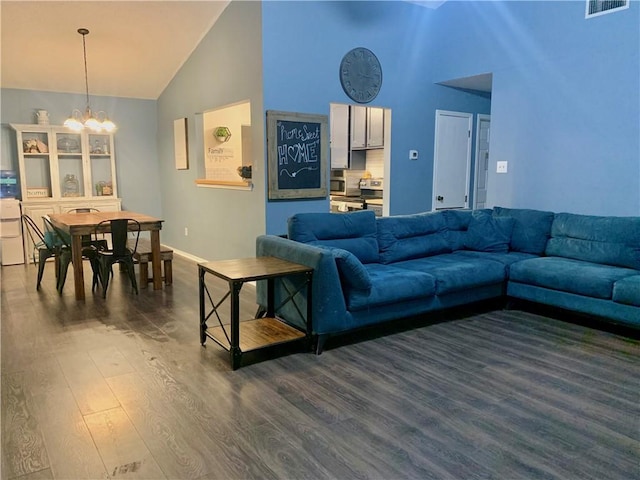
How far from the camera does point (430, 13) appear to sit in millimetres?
5781

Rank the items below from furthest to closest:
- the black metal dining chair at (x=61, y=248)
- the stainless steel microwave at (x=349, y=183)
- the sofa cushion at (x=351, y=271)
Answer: the stainless steel microwave at (x=349, y=183), the black metal dining chair at (x=61, y=248), the sofa cushion at (x=351, y=271)

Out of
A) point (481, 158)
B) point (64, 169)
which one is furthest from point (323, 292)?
point (64, 169)

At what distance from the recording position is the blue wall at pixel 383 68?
4.68 metres

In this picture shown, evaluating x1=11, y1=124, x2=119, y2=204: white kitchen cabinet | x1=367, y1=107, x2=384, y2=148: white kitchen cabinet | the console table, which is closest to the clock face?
x1=367, y1=107, x2=384, y2=148: white kitchen cabinet

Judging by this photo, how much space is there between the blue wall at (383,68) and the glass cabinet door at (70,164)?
148 inches

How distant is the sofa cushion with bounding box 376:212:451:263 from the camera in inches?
167

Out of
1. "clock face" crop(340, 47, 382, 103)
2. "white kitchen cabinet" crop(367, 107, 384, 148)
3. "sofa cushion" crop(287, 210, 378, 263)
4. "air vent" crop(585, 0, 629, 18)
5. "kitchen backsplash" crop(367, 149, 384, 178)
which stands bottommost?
"sofa cushion" crop(287, 210, 378, 263)

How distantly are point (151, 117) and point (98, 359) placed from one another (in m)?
5.28

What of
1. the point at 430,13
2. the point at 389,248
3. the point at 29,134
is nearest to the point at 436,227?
the point at 389,248

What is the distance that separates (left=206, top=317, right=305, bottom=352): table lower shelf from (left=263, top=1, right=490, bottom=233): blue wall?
1451 mm

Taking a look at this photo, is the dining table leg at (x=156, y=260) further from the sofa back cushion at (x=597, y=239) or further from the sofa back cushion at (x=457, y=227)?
the sofa back cushion at (x=597, y=239)

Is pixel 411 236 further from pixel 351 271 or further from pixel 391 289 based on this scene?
pixel 351 271

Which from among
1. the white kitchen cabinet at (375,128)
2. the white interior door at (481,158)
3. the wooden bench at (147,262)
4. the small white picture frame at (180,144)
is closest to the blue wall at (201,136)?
the small white picture frame at (180,144)

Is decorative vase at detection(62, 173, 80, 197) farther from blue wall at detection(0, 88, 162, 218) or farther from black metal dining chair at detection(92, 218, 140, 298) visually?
black metal dining chair at detection(92, 218, 140, 298)
